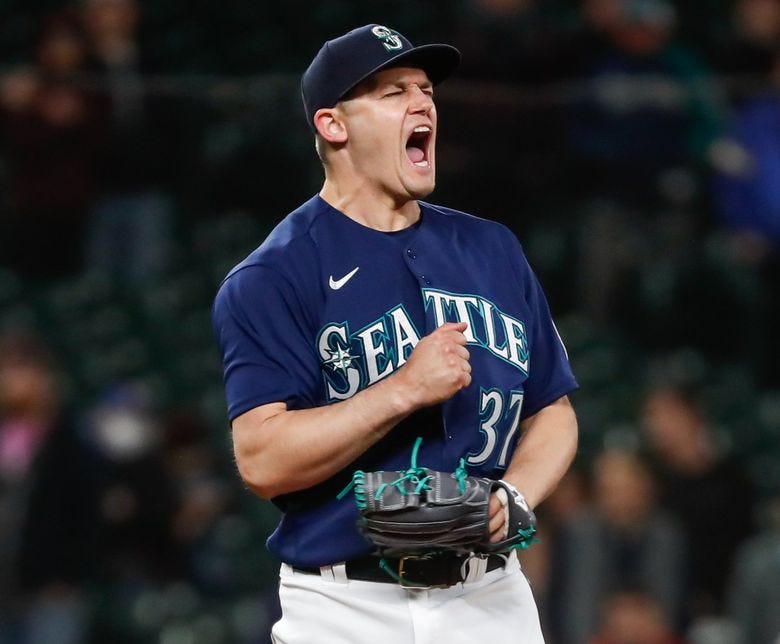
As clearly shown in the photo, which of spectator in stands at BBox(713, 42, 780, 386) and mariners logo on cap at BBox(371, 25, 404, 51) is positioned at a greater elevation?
mariners logo on cap at BBox(371, 25, 404, 51)

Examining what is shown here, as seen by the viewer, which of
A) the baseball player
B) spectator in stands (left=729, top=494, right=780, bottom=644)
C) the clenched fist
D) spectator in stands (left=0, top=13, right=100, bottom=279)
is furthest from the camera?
spectator in stands (left=0, top=13, right=100, bottom=279)

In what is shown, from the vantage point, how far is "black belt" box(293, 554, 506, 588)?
312 cm

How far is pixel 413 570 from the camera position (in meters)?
3.13

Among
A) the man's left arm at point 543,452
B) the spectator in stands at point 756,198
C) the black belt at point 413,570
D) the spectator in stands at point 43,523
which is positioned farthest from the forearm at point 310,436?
the spectator in stands at point 756,198

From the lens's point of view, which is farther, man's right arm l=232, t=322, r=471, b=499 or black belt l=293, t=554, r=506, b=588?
black belt l=293, t=554, r=506, b=588

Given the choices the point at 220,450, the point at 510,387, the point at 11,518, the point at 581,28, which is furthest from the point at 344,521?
the point at 581,28

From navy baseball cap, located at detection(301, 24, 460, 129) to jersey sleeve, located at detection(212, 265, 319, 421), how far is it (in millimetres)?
400

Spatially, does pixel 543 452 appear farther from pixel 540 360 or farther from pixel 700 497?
pixel 700 497

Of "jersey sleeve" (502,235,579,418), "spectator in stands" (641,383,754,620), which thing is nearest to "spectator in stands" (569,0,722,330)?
"spectator in stands" (641,383,754,620)

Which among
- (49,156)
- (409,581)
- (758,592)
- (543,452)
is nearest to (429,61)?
(543,452)

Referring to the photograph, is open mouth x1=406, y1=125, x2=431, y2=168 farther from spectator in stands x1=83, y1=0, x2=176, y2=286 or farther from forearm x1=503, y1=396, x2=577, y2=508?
spectator in stands x1=83, y1=0, x2=176, y2=286

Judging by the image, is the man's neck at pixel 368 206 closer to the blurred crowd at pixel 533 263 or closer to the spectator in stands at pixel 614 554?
the blurred crowd at pixel 533 263

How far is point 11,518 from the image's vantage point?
6.47 m

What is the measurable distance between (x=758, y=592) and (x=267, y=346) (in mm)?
4051
